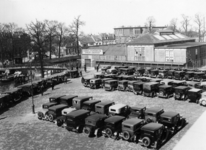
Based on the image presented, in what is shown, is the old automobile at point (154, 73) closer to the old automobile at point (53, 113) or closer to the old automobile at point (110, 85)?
the old automobile at point (110, 85)

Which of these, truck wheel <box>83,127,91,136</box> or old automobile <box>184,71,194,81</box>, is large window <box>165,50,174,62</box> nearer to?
old automobile <box>184,71,194,81</box>

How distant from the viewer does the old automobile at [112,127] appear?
56.4 feet

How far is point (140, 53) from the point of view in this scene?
53.1 m

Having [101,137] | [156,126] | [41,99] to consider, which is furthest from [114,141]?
[41,99]

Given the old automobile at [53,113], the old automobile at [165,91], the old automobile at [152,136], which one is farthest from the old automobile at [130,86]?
the old automobile at [152,136]

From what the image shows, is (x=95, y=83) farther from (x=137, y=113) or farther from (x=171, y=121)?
(x=171, y=121)

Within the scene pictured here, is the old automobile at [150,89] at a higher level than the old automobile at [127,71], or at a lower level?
lower

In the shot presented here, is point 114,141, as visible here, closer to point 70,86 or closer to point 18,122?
point 18,122

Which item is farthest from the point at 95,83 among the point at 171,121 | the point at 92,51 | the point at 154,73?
the point at 92,51

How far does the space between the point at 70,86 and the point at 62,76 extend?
16.8ft

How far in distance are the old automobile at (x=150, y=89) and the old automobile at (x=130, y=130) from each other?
12222 millimetres

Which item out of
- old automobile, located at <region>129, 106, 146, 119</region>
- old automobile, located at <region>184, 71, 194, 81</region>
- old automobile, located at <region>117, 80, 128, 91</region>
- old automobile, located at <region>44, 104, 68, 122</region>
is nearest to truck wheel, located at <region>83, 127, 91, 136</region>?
old automobile, located at <region>44, 104, 68, 122</region>

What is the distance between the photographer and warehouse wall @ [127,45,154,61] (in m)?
51.1

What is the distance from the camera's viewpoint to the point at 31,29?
55.0m
